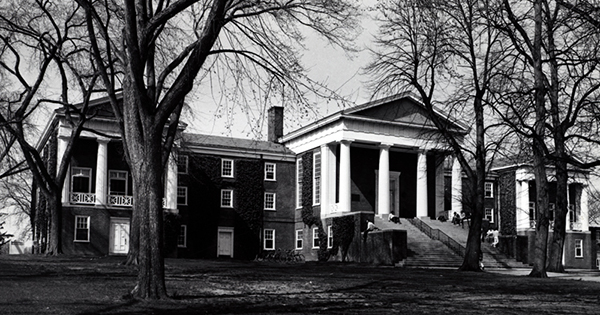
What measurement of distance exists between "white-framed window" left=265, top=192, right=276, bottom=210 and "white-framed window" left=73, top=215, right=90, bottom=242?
13.1m

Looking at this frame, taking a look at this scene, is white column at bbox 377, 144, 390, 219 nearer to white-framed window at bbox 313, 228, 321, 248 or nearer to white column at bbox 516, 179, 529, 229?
white-framed window at bbox 313, 228, 321, 248

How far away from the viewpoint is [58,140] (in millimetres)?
48438

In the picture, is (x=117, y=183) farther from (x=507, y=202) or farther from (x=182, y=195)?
(x=507, y=202)

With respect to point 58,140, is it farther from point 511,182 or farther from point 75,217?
point 511,182

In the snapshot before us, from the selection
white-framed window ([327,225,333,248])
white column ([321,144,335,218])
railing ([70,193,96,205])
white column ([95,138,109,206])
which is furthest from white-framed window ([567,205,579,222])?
railing ([70,193,96,205])

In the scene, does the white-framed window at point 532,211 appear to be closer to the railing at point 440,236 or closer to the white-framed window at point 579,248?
the white-framed window at point 579,248

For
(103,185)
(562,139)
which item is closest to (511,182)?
(103,185)

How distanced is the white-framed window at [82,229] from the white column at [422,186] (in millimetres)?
21838

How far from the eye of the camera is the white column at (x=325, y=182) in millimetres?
51231

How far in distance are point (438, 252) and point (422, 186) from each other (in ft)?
33.2

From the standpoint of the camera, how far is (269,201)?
184 feet

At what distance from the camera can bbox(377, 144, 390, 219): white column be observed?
51.1 meters

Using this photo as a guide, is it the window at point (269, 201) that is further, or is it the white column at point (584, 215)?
the white column at point (584, 215)

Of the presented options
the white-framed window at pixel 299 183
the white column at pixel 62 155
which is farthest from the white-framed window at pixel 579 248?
the white column at pixel 62 155
